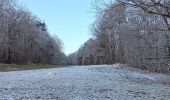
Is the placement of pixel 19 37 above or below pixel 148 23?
above

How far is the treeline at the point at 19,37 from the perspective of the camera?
74794 millimetres

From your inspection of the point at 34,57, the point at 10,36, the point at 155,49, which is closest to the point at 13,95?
the point at 155,49

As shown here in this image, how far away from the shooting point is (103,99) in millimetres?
14023

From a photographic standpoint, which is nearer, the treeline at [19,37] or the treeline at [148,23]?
the treeline at [148,23]

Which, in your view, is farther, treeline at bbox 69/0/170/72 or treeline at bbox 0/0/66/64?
treeline at bbox 0/0/66/64

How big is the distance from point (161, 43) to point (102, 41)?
69960 millimetres

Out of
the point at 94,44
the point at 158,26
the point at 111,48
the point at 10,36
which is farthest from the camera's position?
the point at 94,44

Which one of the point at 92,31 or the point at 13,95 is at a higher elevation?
the point at 92,31

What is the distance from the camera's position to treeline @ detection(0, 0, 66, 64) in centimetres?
7479

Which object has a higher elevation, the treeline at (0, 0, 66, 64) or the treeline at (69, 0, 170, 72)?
the treeline at (0, 0, 66, 64)

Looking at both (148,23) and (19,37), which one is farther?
(19,37)

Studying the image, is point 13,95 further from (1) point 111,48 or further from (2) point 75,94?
(1) point 111,48

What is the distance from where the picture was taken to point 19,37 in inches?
3442

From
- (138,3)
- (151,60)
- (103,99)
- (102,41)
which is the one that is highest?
(102,41)
